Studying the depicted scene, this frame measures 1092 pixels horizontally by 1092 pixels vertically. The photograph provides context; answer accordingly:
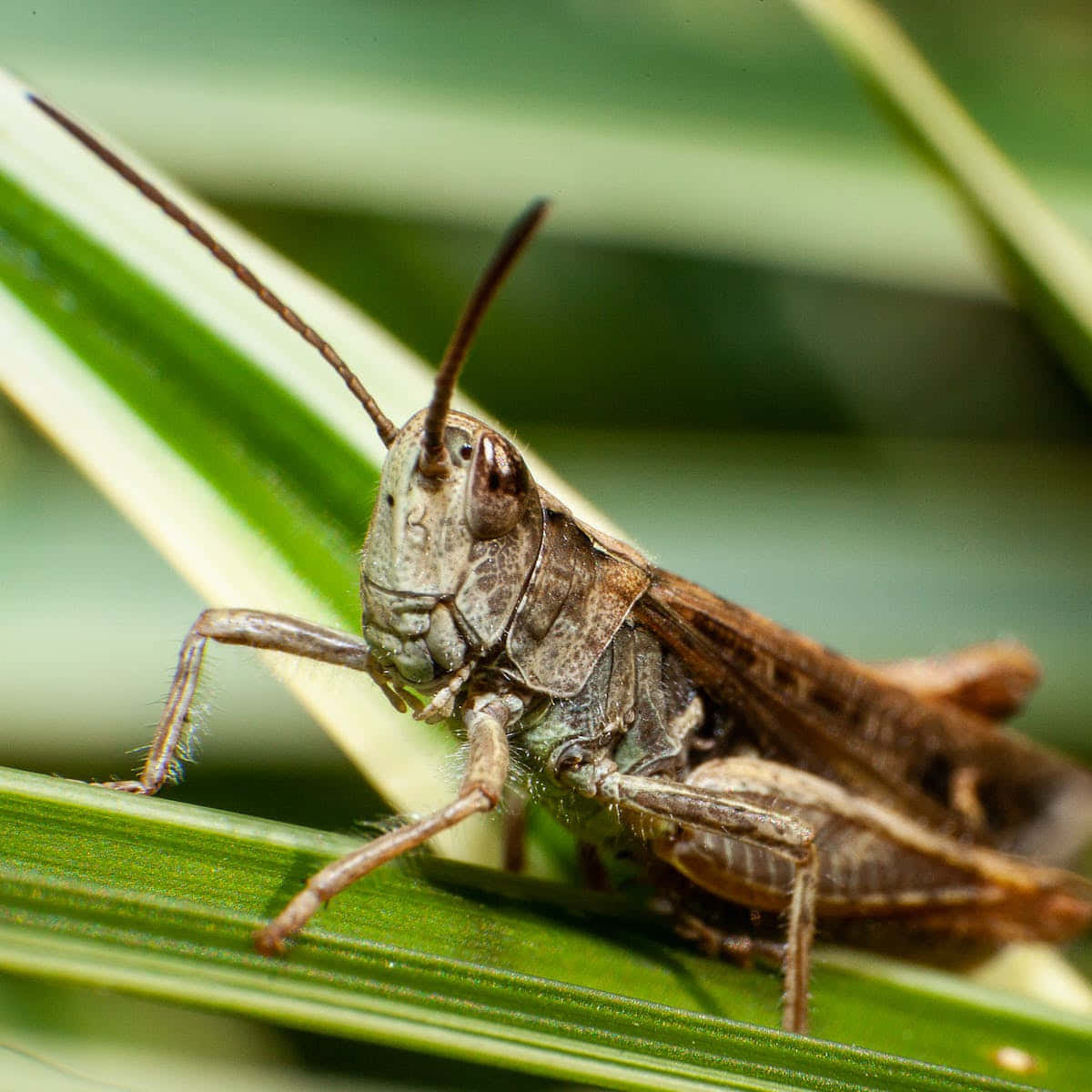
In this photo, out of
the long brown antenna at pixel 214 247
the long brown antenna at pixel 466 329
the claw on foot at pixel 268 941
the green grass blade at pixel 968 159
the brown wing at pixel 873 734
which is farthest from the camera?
the green grass blade at pixel 968 159

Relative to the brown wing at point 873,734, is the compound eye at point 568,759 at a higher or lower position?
lower

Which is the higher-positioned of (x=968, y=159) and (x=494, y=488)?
(x=968, y=159)

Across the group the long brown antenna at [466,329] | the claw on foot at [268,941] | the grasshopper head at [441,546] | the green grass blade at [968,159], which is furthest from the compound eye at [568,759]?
the green grass blade at [968,159]

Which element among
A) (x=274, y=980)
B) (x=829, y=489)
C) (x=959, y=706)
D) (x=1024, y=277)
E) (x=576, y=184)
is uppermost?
(x=576, y=184)

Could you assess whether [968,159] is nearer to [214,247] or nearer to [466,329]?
[466,329]

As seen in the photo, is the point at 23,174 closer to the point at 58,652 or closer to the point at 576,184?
the point at 58,652

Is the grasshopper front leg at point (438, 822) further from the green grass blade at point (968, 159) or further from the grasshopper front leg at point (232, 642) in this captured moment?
the green grass blade at point (968, 159)

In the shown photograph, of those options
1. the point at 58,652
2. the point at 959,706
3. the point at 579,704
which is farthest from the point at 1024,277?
the point at 58,652

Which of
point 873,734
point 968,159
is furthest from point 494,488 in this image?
point 968,159
